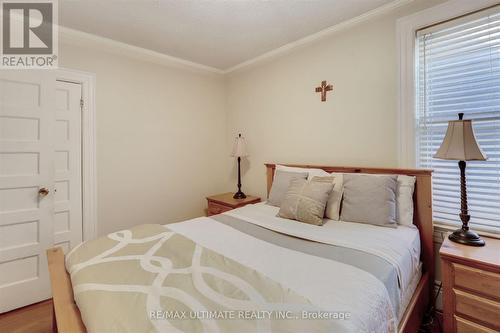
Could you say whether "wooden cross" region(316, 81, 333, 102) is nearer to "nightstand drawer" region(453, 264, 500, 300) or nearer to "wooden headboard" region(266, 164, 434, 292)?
"wooden headboard" region(266, 164, 434, 292)

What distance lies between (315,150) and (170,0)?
1.88m

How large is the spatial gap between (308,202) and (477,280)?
40.3 inches

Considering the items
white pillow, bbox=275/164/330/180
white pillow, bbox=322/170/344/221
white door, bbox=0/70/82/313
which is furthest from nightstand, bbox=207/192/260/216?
white door, bbox=0/70/82/313

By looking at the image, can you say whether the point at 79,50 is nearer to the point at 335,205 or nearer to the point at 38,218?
the point at 38,218

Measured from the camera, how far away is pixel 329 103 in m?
2.49

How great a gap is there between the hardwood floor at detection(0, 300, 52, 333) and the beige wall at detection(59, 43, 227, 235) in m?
0.75

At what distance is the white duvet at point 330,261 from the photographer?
0.93m

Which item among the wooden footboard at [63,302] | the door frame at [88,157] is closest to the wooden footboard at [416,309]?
the wooden footboard at [63,302]

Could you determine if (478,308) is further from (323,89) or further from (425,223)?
(323,89)

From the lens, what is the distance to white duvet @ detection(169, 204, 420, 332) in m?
0.93

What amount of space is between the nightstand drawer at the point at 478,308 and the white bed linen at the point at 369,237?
0.24 meters

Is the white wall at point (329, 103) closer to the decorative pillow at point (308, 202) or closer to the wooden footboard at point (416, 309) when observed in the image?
the decorative pillow at point (308, 202)

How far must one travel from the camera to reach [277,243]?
1.53 m

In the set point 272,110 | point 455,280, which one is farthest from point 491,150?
point 272,110
